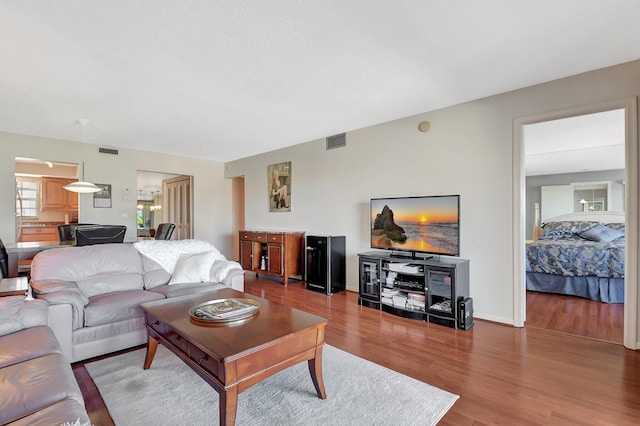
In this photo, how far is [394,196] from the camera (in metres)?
4.24

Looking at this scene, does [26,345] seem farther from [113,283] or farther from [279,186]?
[279,186]

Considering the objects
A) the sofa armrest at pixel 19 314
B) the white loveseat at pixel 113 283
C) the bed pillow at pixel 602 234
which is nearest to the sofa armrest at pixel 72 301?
the white loveseat at pixel 113 283

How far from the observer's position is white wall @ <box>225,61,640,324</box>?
3.04 m

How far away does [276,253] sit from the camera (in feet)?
17.5

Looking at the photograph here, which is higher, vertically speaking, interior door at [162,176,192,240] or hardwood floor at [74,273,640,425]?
interior door at [162,176,192,240]

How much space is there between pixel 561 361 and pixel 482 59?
2.55 m

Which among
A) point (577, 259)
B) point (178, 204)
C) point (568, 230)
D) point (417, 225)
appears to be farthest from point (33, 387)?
point (568, 230)

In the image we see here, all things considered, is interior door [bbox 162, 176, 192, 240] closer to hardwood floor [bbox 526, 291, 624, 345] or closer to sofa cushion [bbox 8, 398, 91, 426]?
sofa cushion [bbox 8, 398, 91, 426]

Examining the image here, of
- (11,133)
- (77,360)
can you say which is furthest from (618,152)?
(11,133)

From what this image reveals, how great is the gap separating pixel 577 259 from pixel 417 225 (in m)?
2.46

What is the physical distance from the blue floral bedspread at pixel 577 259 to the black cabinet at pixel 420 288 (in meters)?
1.88

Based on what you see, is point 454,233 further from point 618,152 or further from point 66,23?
point 618,152

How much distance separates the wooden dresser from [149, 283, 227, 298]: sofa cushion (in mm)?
1992

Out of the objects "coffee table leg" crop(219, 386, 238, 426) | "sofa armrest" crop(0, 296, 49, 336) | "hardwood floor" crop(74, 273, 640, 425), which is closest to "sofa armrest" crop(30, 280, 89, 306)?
"sofa armrest" crop(0, 296, 49, 336)
